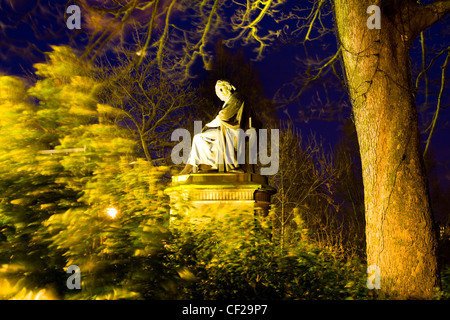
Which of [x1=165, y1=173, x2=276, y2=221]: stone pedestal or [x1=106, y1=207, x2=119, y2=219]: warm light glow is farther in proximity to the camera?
[x1=165, y1=173, x2=276, y2=221]: stone pedestal

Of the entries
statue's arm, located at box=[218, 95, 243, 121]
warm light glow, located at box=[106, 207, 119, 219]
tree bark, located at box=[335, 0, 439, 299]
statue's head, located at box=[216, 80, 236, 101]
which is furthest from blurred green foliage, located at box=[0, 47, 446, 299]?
statue's head, located at box=[216, 80, 236, 101]

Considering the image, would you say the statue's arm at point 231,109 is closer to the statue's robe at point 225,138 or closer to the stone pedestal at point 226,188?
the statue's robe at point 225,138

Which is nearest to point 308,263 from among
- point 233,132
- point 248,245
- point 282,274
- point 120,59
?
point 282,274

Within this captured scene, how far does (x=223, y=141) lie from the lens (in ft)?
23.1

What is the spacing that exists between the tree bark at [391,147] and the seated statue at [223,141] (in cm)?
245

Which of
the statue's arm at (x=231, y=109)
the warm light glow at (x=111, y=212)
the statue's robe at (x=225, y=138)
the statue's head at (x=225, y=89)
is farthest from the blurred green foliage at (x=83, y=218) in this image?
the statue's head at (x=225, y=89)

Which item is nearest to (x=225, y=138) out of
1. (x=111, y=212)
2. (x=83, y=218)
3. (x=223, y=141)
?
(x=223, y=141)

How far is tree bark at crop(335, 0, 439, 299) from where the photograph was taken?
439 cm

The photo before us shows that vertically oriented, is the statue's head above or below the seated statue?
above

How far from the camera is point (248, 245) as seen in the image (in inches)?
140

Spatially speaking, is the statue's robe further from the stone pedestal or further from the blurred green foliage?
the blurred green foliage

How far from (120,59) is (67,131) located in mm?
15160
